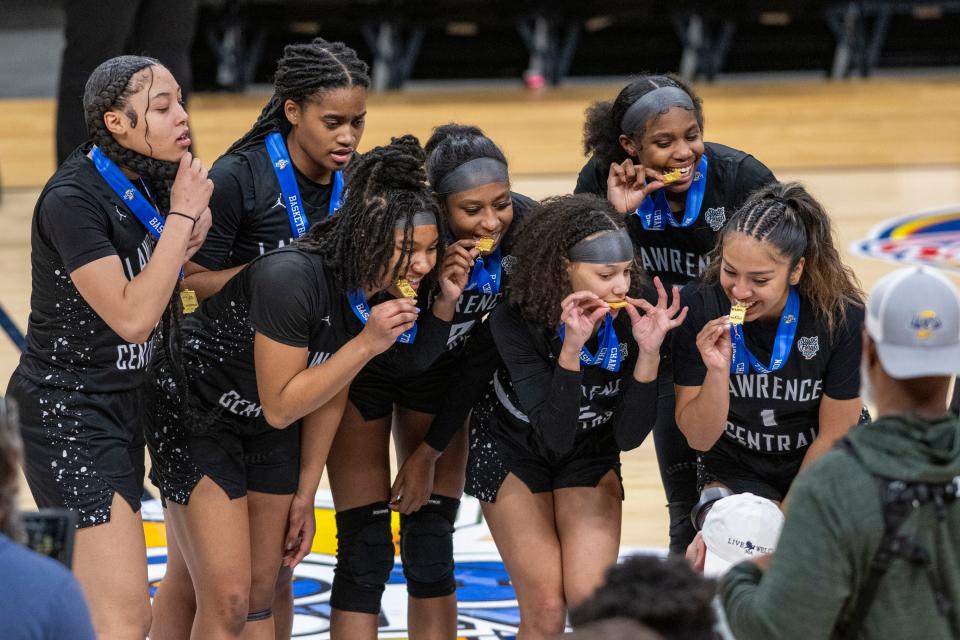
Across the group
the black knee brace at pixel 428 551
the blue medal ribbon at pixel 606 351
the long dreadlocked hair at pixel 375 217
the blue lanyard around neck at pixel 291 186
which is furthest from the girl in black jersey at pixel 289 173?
the black knee brace at pixel 428 551

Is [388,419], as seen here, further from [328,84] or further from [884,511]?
[884,511]

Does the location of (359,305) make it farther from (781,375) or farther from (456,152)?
(781,375)

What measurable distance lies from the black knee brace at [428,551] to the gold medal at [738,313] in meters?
0.95

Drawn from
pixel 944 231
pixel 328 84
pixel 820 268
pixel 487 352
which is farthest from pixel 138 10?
pixel 944 231

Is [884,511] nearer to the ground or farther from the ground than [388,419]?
farther from the ground

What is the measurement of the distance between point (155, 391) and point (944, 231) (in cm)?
591

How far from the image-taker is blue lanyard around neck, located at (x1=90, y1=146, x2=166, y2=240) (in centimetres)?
305

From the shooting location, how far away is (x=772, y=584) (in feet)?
6.45

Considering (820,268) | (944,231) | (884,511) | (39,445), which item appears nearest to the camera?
(884,511)

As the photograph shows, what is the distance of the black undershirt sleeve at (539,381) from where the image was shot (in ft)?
10.5

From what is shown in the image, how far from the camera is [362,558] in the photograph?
348 centimetres

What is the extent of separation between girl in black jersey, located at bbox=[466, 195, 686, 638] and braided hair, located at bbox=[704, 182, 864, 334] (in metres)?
0.26

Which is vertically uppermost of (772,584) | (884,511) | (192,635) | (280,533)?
(884,511)

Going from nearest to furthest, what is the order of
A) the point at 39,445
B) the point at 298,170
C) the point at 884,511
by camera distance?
the point at 884,511
the point at 39,445
the point at 298,170
